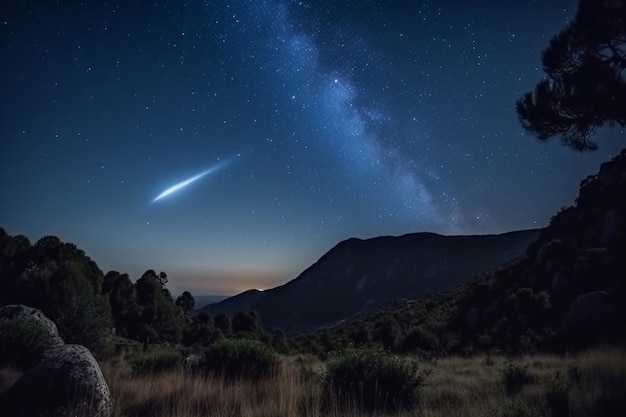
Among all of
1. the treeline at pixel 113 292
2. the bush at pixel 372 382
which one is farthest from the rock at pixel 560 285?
the bush at pixel 372 382

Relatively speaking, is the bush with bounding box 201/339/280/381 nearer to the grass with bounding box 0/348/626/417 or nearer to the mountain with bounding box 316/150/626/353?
the grass with bounding box 0/348/626/417

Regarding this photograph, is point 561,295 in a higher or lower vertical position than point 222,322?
higher

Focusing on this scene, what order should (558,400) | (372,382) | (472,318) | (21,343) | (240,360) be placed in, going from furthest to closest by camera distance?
(472,318) < (240,360) < (21,343) < (372,382) < (558,400)

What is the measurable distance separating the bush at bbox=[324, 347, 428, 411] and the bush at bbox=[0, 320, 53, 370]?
588cm

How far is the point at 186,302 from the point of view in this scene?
230ft

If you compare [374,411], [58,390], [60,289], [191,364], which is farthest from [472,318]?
[58,390]

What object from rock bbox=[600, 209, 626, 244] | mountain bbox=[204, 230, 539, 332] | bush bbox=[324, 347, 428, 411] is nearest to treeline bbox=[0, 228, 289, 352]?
bush bbox=[324, 347, 428, 411]

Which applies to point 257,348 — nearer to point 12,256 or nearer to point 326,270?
point 12,256

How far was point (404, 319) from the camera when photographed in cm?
3828

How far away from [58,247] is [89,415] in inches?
1631

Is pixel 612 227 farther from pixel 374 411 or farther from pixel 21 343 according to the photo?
pixel 21 343

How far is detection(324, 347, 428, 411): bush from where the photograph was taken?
6.86 meters

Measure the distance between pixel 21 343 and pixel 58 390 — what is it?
10.6 feet

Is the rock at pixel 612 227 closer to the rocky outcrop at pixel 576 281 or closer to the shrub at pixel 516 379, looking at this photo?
the rocky outcrop at pixel 576 281
